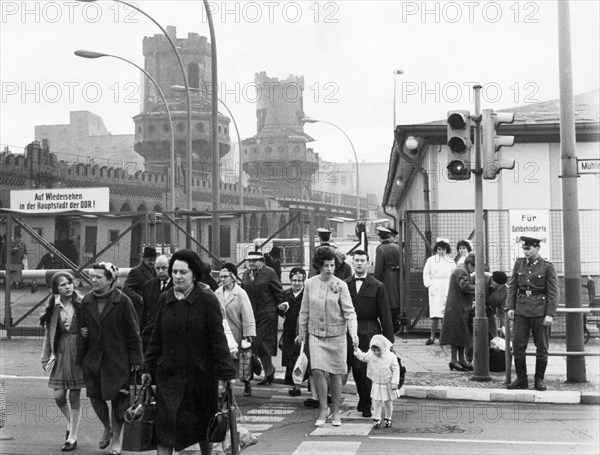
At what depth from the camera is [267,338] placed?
12398mm

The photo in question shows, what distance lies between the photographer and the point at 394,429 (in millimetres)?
9180

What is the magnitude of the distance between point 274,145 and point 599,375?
11854cm

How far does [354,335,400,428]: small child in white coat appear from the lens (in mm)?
9312

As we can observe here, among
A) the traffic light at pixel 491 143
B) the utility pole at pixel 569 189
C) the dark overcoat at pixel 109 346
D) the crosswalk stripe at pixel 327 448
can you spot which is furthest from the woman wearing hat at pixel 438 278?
the dark overcoat at pixel 109 346

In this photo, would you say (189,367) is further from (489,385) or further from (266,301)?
(489,385)

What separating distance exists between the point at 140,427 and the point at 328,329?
9.98ft

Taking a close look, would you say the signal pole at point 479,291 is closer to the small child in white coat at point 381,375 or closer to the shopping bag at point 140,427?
the small child in white coat at point 381,375

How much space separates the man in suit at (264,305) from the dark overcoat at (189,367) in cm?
549

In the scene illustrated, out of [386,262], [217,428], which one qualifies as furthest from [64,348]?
[386,262]

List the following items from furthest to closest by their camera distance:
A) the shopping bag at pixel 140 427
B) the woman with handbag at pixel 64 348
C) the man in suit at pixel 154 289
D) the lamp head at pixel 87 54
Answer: the lamp head at pixel 87 54 → the man in suit at pixel 154 289 → the woman with handbag at pixel 64 348 → the shopping bag at pixel 140 427

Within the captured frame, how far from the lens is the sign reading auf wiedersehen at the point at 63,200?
20095mm

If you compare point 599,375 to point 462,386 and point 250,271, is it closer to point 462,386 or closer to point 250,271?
point 462,386

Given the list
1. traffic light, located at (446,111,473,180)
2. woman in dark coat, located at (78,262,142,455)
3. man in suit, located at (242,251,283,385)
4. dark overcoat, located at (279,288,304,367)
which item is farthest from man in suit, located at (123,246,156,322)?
traffic light, located at (446,111,473,180)

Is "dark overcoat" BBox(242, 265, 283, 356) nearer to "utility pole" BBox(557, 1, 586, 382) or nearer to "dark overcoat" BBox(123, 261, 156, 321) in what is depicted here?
Result: "dark overcoat" BBox(123, 261, 156, 321)
